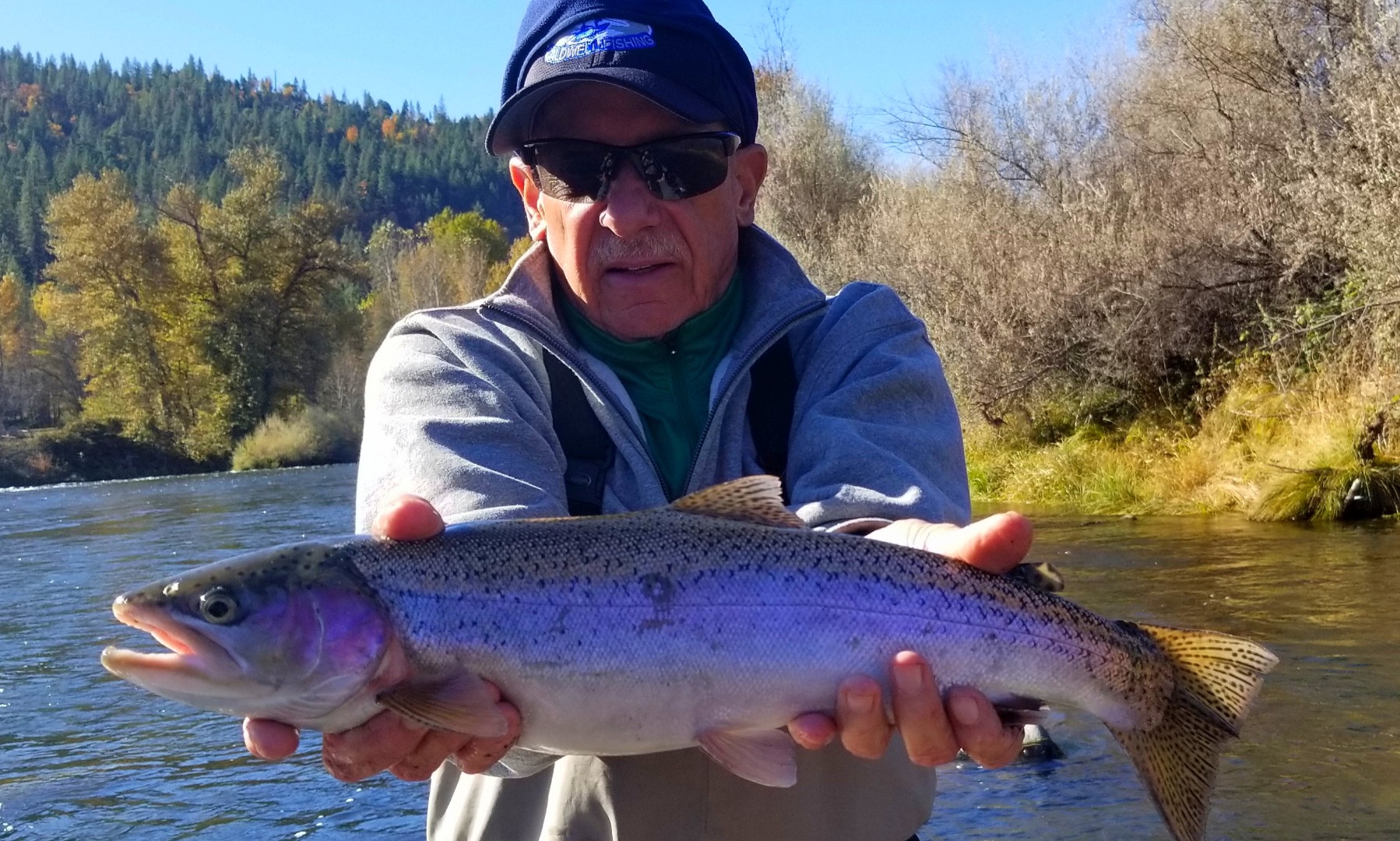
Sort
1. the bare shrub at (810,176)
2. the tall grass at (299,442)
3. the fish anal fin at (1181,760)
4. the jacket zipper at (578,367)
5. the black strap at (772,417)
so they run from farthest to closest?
the tall grass at (299,442) → the bare shrub at (810,176) → the black strap at (772,417) → the jacket zipper at (578,367) → the fish anal fin at (1181,760)

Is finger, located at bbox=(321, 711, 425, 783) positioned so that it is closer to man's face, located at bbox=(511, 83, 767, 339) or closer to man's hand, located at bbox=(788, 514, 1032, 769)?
man's hand, located at bbox=(788, 514, 1032, 769)

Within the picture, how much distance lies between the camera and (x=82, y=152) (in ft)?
404


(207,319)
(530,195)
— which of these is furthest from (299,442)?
(530,195)

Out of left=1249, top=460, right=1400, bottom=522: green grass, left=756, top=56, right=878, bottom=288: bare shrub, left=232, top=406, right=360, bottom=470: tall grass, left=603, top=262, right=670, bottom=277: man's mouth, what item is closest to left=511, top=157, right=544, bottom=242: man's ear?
left=603, top=262, right=670, bottom=277: man's mouth

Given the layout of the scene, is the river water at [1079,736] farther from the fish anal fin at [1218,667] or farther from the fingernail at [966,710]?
the fingernail at [966,710]

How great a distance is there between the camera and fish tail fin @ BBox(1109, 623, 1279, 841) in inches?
102

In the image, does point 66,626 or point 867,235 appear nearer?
point 66,626

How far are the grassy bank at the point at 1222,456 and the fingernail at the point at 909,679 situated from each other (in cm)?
1175

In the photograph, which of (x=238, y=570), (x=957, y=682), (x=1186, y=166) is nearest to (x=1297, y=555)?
(x=1186, y=166)

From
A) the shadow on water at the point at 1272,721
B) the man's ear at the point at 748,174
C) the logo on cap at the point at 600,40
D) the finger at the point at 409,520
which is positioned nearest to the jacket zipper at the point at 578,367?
the finger at the point at 409,520

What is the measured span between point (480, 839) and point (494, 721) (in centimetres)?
56

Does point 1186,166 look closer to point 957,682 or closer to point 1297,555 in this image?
point 1297,555

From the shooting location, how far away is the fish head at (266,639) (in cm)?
233

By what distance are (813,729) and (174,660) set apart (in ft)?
3.95
